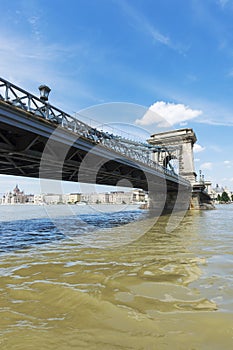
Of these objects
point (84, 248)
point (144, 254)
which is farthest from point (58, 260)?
point (144, 254)

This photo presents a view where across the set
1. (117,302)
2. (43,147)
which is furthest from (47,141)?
(117,302)

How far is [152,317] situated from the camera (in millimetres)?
3484

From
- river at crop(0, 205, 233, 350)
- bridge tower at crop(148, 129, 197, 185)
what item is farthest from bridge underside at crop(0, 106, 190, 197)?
bridge tower at crop(148, 129, 197, 185)

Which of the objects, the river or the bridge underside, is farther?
the bridge underside

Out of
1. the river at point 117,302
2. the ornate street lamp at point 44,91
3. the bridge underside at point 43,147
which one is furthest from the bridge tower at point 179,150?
the river at point 117,302

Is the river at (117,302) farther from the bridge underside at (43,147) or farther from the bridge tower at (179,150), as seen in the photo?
the bridge tower at (179,150)

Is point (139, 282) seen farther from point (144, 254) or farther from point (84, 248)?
point (84, 248)

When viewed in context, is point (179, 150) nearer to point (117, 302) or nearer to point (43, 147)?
point (43, 147)

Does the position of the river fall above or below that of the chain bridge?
below

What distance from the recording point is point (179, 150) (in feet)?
229

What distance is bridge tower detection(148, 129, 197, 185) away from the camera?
221 feet

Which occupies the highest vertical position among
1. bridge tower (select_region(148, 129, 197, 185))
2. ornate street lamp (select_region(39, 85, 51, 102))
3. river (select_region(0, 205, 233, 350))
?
bridge tower (select_region(148, 129, 197, 185))

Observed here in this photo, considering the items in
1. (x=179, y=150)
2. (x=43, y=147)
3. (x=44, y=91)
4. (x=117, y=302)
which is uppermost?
(x=179, y=150)

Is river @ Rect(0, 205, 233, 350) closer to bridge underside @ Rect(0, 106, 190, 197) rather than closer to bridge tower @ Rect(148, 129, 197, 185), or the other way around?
bridge underside @ Rect(0, 106, 190, 197)
